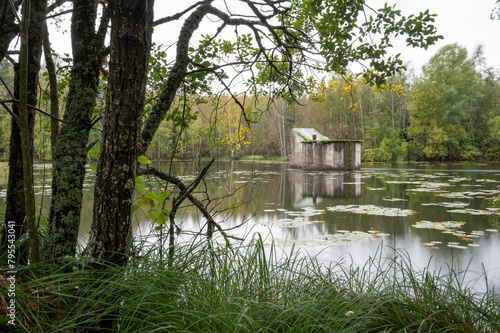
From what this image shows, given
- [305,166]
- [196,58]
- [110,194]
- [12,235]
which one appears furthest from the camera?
[305,166]

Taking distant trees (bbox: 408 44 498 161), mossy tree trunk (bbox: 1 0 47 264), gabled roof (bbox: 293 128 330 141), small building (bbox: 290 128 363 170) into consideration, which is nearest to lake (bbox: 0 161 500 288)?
mossy tree trunk (bbox: 1 0 47 264)

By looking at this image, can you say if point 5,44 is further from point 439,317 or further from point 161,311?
point 439,317

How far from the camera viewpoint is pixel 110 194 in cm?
131

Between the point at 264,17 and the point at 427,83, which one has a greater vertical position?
the point at 427,83

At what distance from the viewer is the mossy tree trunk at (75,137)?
169cm

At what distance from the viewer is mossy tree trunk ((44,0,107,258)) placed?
1691mm

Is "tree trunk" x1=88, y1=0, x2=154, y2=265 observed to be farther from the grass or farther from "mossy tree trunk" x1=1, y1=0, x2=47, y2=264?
"mossy tree trunk" x1=1, y1=0, x2=47, y2=264

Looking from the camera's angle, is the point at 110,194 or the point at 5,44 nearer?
the point at 110,194

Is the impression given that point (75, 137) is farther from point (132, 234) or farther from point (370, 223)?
point (370, 223)

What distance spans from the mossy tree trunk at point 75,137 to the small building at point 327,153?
20581 millimetres

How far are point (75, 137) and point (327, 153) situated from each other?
21.3 m

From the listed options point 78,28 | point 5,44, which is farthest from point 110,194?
point 5,44

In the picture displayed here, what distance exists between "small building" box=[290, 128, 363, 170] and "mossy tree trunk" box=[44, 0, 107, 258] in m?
20.6

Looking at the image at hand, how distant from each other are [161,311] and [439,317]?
1511 millimetres
